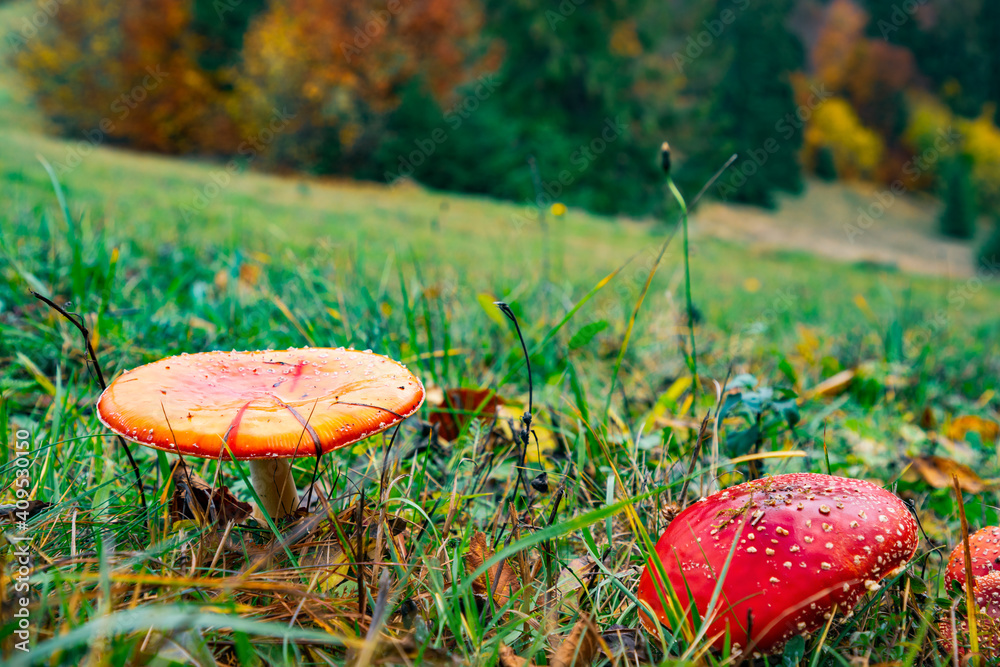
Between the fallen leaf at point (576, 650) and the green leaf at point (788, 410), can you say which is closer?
the fallen leaf at point (576, 650)

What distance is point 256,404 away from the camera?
37.5 inches

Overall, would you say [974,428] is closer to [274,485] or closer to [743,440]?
[743,440]

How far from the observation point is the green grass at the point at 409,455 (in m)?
0.84

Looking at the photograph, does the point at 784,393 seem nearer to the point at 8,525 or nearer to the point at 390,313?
the point at 390,313

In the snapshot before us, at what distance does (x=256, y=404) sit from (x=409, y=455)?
0.56 m

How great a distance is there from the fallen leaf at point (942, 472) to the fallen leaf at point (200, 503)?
1654mm

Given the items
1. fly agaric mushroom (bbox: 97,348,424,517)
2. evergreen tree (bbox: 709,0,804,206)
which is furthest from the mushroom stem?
evergreen tree (bbox: 709,0,804,206)

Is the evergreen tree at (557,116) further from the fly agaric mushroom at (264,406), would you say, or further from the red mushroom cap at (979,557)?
the red mushroom cap at (979,557)

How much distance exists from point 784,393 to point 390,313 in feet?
4.52

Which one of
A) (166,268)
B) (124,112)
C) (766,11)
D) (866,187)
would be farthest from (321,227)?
(866,187)

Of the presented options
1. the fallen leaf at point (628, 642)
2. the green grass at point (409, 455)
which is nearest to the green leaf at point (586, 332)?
the green grass at point (409, 455)

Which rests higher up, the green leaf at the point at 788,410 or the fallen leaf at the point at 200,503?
the green leaf at the point at 788,410

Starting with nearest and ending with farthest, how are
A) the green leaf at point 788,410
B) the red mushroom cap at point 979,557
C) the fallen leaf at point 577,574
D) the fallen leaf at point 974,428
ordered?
1. the red mushroom cap at point 979,557
2. the fallen leaf at point 577,574
3. the green leaf at point 788,410
4. the fallen leaf at point 974,428

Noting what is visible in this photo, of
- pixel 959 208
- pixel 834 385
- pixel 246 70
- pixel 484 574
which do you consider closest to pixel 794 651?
pixel 484 574
